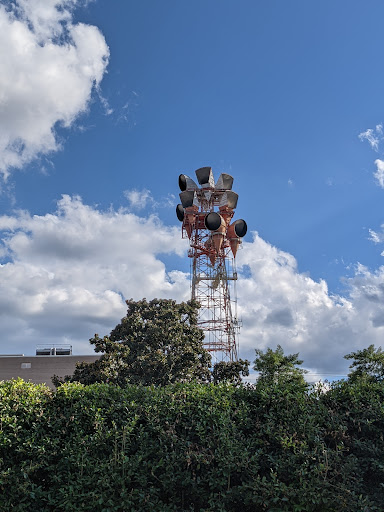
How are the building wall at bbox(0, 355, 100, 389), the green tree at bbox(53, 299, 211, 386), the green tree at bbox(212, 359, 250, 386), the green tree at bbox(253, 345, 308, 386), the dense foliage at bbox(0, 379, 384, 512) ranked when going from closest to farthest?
the dense foliage at bbox(0, 379, 384, 512)
the green tree at bbox(53, 299, 211, 386)
the green tree at bbox(212, 359, 250, 386)
the green tree at bbox(253, 345, 308, 386)
the building wall at bbox(0, 355, 100, 389)

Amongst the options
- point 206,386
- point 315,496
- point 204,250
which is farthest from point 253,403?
point 204,250

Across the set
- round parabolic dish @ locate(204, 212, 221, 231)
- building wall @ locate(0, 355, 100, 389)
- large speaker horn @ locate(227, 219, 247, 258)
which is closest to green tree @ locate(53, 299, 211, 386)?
round parabolic dish @ locate(204, 212, 221, 231)

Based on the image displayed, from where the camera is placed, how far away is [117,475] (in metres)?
7.25

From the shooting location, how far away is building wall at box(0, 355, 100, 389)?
37.3m

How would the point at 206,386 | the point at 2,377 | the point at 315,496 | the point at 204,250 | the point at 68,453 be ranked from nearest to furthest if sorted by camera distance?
the point at 315,496 < the point at 68,453 < the point at 206,386 < the point at 204,250 < the point at 2,377

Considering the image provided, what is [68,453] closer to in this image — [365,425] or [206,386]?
[206,386]

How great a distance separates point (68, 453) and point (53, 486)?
58cm

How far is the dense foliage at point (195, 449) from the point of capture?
696cm

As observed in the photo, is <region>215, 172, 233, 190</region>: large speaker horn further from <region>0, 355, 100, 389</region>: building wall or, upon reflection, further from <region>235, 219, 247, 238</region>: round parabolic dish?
<region>0, 355, 100, 389</region>: building wall

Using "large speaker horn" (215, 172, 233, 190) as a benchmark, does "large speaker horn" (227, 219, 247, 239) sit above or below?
below

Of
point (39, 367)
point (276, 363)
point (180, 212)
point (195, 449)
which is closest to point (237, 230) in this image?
point (180, 212)

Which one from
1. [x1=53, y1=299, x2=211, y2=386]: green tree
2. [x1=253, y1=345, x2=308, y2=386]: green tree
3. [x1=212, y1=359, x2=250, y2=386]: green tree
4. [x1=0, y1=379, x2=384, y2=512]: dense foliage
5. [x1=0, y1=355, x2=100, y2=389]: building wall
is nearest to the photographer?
[x1=0, y1=379, x2=384, y2=512]: dense foliage

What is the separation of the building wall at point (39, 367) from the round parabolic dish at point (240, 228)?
15.6 metres

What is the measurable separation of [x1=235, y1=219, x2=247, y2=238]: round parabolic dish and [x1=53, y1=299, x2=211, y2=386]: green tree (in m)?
9.45
